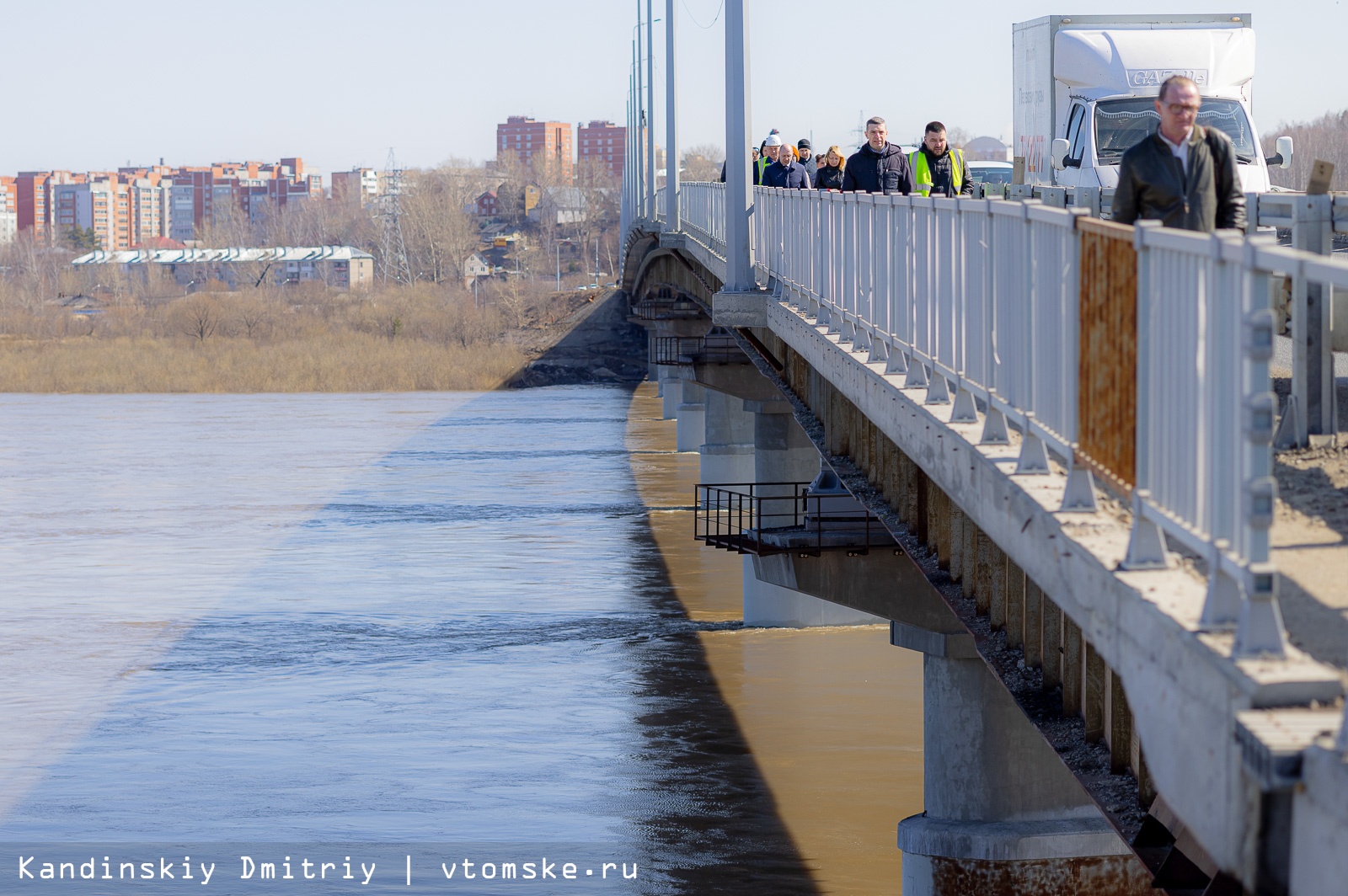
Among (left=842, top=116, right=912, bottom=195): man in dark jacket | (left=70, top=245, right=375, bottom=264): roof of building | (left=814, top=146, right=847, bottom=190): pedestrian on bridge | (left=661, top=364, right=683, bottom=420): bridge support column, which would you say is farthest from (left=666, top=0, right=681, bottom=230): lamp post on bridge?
(left=70, top=245, right=375, bottom=264): roof of building

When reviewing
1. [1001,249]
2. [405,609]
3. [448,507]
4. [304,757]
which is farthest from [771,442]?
[1001,249]

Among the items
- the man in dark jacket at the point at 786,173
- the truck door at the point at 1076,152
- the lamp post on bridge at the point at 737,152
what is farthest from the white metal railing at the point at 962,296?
the truck door at the point at 1076,152

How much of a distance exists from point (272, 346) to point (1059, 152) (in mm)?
78544

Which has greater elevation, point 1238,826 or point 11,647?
point 1238,826

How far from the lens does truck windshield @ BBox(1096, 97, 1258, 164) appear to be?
24750 mm

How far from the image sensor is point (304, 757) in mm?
22156

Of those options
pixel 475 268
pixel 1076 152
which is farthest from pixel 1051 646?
pixel 475 268

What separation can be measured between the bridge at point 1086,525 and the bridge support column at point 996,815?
0.02 metres

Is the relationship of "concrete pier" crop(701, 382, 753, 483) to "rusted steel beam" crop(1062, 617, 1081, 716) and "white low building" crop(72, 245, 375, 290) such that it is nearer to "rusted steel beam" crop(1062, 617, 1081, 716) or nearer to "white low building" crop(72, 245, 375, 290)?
"rusted steel beam" crop(1062, 617, 1081, 716)

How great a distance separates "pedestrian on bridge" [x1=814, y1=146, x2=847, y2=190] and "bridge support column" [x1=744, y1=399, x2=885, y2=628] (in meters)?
9.80

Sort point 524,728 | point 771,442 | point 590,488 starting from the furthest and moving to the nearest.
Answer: point 590,488 → point 771,442 → point 524,728

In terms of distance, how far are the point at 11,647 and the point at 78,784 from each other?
31.6 ft

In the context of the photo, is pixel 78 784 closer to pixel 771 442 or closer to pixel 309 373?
pixel 771 442

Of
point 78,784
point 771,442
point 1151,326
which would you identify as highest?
point 1151,326
